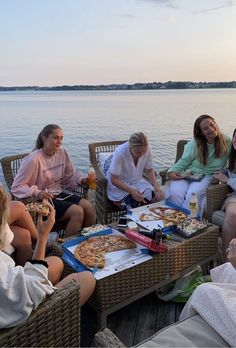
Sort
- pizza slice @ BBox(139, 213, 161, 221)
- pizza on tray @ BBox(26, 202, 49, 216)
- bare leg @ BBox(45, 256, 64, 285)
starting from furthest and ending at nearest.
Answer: pizza slice @ BBox(139, 213, 161, 221)
pizza on tray @ BBox(26, 202, 49, 216)
bare leg @ BBox(45, 256, 64, 285)

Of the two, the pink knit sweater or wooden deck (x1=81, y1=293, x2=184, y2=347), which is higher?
the pink knit sweater

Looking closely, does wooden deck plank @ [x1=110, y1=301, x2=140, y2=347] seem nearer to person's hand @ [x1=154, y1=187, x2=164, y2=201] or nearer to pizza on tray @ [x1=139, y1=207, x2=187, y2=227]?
pizza on tray @ [x1=139, y1=207, x2=187, y2=227]

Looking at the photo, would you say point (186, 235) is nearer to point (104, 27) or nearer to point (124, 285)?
point (124, 285)

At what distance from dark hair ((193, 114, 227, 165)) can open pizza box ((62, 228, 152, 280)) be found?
1.57 metres

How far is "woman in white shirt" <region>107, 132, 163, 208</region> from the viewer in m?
3.04

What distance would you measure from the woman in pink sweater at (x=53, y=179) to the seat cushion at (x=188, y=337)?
1559 millimetres

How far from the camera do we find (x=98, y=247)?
1.96 meters

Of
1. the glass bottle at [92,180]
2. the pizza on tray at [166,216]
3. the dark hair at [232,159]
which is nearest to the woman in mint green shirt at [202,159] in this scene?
the dark hair at [232,159]

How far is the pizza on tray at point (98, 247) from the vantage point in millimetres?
1811

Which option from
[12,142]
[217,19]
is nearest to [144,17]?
[217,19]

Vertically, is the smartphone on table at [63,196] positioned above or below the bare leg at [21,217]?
below

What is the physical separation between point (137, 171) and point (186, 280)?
1.33m

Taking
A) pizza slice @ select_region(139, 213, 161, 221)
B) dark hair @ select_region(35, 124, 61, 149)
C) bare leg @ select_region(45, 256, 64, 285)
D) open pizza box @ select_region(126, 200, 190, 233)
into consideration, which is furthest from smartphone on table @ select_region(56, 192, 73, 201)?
bare leg @ select_region(45, 256, 64, 285)

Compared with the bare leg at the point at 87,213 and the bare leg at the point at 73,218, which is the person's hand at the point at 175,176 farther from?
the bare leg at the point at 73,218
